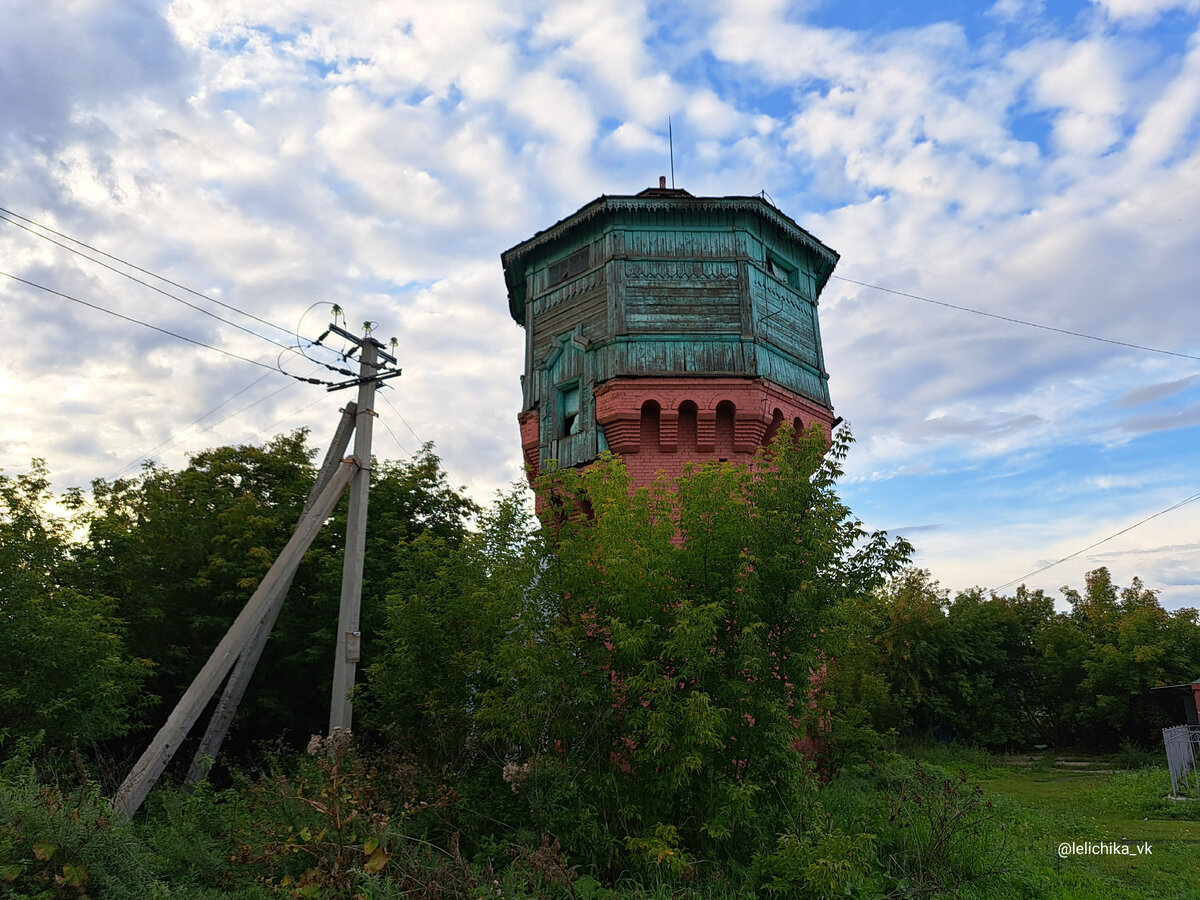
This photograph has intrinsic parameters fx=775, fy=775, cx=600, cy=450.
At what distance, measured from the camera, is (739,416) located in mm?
16172

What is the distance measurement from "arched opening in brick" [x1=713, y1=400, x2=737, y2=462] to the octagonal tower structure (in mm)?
28

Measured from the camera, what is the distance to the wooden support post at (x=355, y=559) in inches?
456

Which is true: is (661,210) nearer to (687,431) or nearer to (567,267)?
(567,267)

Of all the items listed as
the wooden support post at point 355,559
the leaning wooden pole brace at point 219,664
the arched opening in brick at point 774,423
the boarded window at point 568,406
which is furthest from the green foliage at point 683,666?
the boarded window at point 568,406


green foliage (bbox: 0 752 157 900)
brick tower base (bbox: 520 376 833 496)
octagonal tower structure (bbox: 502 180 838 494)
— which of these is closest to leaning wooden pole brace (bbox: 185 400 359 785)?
green foliage (bbox: 0 752 157 900)

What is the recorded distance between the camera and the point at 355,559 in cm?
1240

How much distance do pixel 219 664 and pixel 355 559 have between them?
2411mm

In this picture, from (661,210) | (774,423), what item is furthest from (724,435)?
(661,210)

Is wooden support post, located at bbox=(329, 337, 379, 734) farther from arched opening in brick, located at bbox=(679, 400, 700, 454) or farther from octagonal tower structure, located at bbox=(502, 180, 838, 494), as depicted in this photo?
arched opening in brick, located at bbox=(679, 400, 700, 454)

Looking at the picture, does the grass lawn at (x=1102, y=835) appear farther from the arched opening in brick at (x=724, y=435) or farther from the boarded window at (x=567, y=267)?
the boarded window at (x=567, y=267)

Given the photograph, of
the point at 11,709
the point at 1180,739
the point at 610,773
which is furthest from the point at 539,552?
the point at 1180,739

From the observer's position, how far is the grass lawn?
9.88m

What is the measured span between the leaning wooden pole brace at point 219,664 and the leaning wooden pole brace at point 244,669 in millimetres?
269

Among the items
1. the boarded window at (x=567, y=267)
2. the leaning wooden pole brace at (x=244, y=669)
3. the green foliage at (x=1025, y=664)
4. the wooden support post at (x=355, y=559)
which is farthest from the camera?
the green foliage at (x=1025, y=664)
